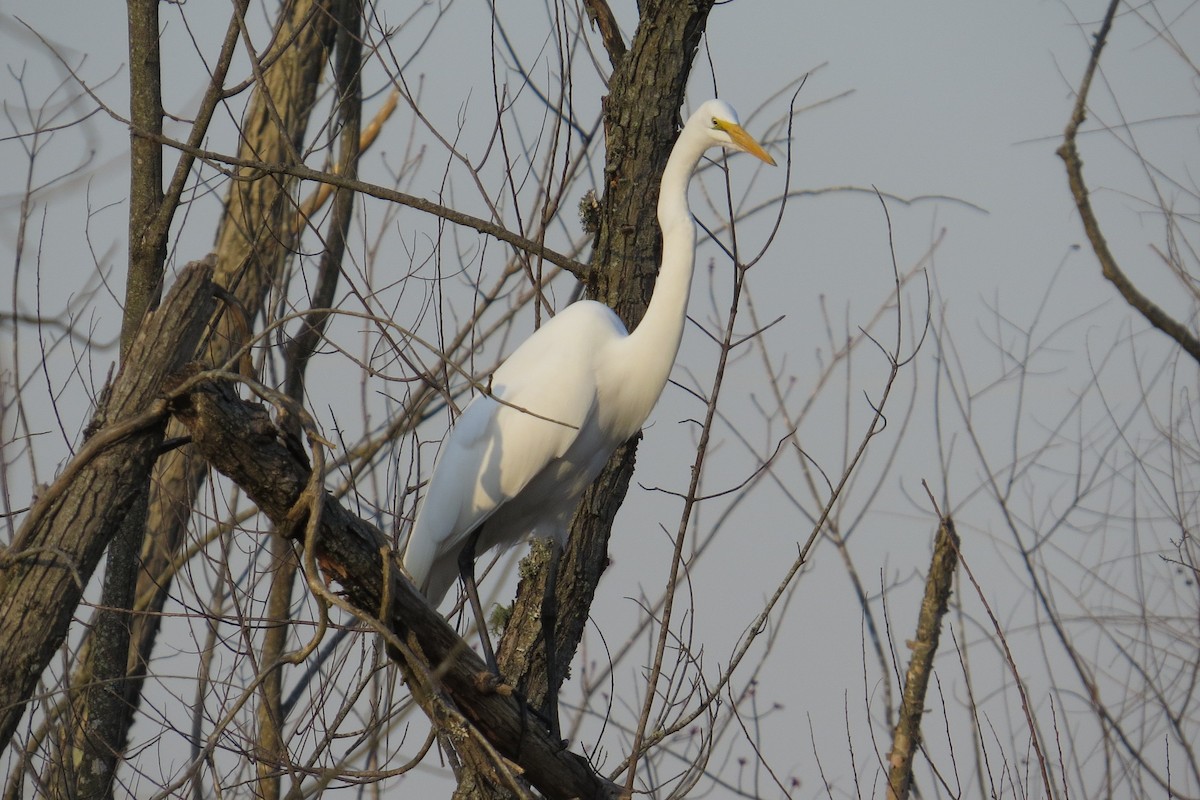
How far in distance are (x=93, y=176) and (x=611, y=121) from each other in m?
1.64

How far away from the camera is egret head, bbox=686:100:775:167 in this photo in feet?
10.7

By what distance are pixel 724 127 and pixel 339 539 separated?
1.76 metres

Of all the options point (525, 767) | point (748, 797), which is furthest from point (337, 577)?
point (748, 797)

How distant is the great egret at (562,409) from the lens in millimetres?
3334

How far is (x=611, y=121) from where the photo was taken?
3795 millimetres

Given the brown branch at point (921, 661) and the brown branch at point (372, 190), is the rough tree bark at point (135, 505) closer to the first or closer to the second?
the brown branch at point (372, 190)

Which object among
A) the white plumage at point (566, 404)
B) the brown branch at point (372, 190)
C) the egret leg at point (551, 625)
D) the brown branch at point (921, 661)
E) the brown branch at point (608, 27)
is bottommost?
the brown branch at point (921, 661)

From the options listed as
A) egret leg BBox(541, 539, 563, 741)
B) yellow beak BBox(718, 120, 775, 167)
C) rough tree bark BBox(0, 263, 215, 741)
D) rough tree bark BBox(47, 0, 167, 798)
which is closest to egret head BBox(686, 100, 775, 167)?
yellow beak BBox(718, 120, 775, 167)

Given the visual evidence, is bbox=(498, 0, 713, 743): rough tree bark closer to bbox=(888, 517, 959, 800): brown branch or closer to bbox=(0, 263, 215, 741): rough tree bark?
bbox=(888, 517, 959, 800): brown branch

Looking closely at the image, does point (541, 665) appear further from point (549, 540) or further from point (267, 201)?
point (267, 201)

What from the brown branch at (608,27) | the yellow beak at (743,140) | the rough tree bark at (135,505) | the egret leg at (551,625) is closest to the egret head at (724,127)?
the yellow beak at (743,140)

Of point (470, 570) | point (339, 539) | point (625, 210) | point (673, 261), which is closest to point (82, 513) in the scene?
point (339, 539)

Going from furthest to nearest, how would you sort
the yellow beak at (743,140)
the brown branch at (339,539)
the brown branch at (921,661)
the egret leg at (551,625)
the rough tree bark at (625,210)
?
the brown branch at (921,661) → the rough tree bark at (625,210) → the egret leg at (551,625) → the yellow beak at (743,140) → the brown branch at (339,539)

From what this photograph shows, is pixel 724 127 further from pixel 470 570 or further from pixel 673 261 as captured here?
pixel 470 570
